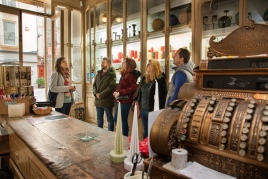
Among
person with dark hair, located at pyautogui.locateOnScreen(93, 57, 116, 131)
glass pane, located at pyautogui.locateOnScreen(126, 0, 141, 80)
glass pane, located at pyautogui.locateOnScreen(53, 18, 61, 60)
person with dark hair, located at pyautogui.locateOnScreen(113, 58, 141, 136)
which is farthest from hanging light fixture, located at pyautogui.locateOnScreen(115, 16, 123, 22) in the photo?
glass pane, located at pyautogui.locateOnScreen(53, 18, 61, 60)

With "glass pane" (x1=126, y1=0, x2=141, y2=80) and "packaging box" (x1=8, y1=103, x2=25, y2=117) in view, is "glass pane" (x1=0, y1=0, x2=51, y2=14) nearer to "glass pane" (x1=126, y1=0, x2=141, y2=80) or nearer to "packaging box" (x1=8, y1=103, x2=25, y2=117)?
"glass pane" (x1=126, y1=0, x2=141, y2=80)

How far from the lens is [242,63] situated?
860 millimetres

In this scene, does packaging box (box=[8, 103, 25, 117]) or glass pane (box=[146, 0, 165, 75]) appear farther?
glass pane (box=[146, 0, 165, 75])

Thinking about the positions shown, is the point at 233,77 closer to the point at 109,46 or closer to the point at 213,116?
the point at 213,116

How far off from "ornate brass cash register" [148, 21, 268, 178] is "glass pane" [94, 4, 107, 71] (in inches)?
145

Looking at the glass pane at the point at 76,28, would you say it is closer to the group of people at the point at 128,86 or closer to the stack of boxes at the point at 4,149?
the group of people at the point at 128,86

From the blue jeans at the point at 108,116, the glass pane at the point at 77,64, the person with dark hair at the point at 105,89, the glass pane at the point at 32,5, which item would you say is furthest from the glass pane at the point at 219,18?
the glass pane at the point at 32,5

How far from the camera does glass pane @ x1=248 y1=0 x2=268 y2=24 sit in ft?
7.27

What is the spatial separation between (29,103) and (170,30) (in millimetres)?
2187

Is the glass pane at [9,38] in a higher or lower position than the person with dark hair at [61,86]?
higher

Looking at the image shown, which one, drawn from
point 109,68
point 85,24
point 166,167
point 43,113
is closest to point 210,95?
point 166,167

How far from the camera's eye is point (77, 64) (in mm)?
4992

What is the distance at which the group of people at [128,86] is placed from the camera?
2535 millimetres

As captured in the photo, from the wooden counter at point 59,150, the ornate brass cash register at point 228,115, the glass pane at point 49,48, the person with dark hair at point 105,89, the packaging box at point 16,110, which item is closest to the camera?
the ornate brass cash register at point 228,115
